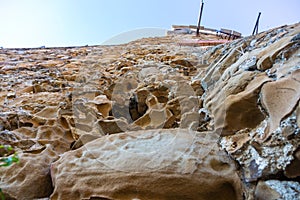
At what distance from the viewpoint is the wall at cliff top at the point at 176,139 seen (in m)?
0.81

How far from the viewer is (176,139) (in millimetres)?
1044

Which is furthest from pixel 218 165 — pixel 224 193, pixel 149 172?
pixel 149 172

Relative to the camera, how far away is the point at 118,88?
2100 millimetres

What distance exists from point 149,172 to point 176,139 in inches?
9.2

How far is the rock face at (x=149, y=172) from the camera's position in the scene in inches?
32.2

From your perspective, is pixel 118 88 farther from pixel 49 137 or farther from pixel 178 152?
pixel 178 152

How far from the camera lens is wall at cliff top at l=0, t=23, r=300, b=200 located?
81cm

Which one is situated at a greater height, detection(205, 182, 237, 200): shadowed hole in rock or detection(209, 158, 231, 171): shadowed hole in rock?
detection(209, 158, 231, 171): shadowed hole in rock

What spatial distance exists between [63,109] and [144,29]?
1.43 metres

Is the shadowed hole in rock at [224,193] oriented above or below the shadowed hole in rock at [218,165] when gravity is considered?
below

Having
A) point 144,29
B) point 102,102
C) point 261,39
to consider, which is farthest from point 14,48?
point 261,39

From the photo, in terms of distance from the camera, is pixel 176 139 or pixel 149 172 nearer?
pixel 149 172

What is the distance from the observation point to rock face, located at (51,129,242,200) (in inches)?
32.2

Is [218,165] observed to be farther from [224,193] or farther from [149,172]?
[149,172]
